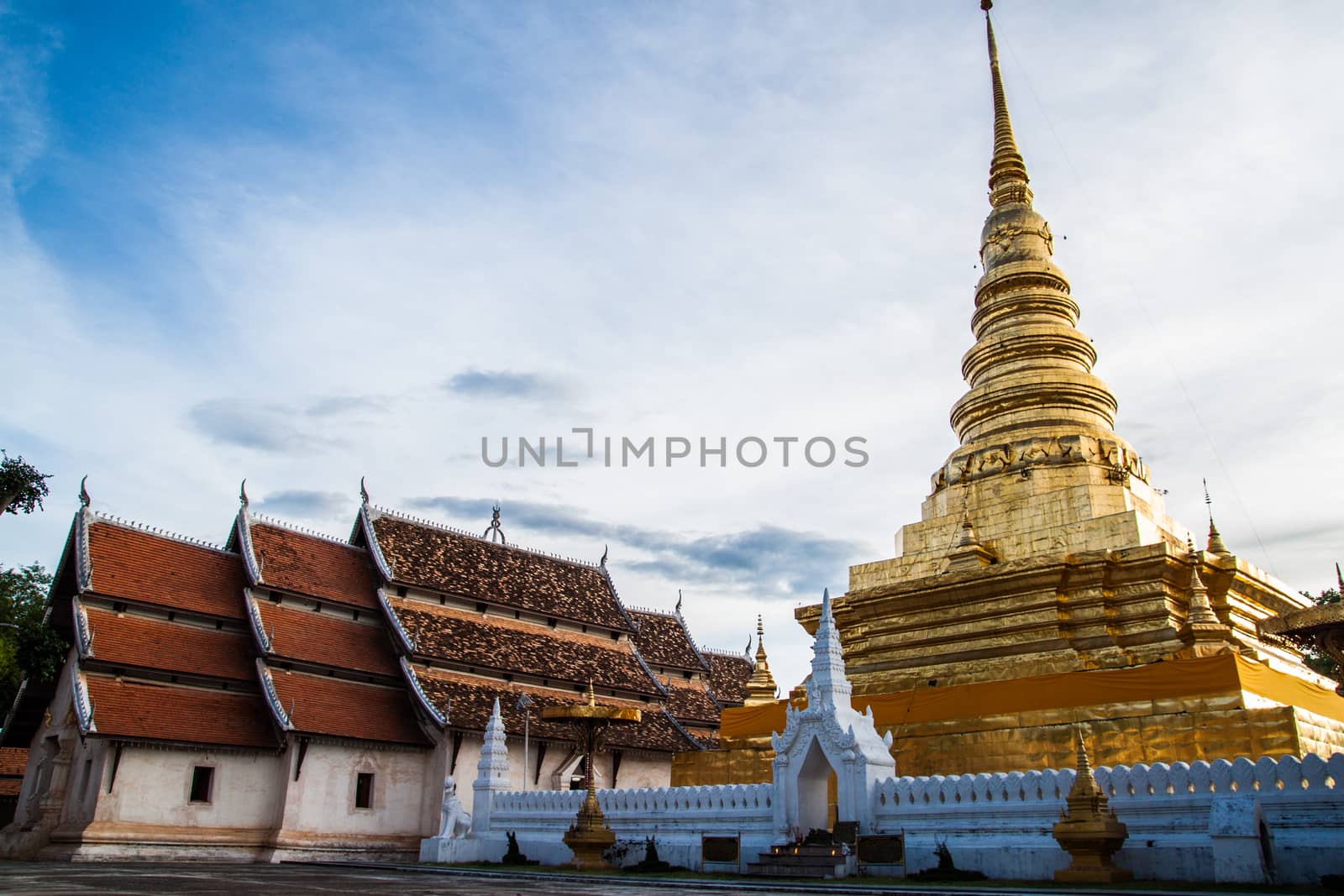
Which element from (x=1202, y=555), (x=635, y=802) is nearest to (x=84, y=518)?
(x=635, y=802)

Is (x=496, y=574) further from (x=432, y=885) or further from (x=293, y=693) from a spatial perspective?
(x=432, y=885)

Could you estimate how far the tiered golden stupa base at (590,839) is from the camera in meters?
14.4

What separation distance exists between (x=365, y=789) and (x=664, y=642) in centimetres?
1077

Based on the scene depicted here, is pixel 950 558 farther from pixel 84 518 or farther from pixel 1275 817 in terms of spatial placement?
pixel 84 518

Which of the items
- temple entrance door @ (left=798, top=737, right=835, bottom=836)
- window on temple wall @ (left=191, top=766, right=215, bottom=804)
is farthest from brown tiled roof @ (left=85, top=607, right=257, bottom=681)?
temple entrance door @ (left=798, top=737, right=835, bottom=836)

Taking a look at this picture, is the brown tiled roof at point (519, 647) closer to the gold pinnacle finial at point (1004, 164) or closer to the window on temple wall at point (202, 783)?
the window on temple wall at point (202, 783)

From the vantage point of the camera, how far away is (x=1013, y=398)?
20.2 m

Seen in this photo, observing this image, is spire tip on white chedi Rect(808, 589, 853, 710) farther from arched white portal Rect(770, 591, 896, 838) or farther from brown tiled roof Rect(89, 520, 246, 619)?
brown tiled roof Rect(89, 520, 246, 619)

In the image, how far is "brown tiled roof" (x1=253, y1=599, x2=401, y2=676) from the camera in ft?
69.5

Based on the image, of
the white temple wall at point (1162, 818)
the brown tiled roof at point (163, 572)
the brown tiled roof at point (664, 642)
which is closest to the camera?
the white temple wall at point (1162, 818)

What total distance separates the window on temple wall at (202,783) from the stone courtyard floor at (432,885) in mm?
4093

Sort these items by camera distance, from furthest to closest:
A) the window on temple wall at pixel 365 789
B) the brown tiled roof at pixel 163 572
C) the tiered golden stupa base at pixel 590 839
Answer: the window on temple wall at pixel 365 789 → the brown tiled roof at pixel 163 572 → the tiered golden stupa base at pixel 590 839

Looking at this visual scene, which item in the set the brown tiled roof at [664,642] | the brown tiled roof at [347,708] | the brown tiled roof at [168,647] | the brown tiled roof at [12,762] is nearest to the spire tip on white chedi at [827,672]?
the brown tiled roof at [347,708]

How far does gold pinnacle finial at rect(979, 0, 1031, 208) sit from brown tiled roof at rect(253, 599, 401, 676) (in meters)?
16.7
